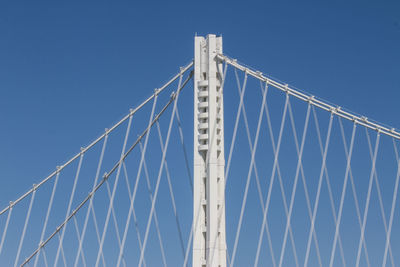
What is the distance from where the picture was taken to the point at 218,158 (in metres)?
36.2

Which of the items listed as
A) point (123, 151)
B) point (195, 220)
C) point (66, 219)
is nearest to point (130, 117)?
point (123, 151)

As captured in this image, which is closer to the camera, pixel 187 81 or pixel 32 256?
pixel 187 81

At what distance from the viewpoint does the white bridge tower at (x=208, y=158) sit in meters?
35.1

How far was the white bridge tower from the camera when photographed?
35125 mm

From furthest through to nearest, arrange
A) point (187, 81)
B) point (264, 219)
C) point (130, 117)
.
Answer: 1. point (130, 117)
2. point (187, 81)
3. point (264, 219)

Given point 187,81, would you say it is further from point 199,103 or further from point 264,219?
point 264,219

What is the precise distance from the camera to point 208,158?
118 ft

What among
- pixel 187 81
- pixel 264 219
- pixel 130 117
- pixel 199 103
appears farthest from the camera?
pixel 130 117

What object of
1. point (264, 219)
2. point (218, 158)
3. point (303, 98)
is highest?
point (303, 98)

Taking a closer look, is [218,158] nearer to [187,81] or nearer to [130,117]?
[187,81]

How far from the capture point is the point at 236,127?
3562 centimetres

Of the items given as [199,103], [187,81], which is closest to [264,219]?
[199,103]

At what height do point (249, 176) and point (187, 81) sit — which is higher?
point (187, 81)

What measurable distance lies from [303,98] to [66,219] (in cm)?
1264
